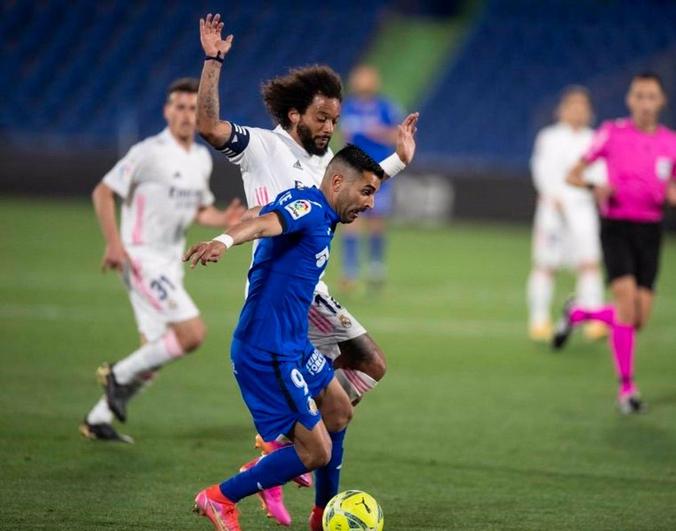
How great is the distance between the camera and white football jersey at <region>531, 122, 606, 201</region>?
12477mm

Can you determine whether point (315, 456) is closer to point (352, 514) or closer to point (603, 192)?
point (352, 514)

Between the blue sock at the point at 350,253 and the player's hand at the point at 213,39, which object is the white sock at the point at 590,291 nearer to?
the blue sock at the point at 350,253

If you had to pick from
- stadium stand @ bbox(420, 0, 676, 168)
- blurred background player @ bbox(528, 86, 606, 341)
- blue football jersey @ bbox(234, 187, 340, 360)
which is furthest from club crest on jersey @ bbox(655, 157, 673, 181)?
stadium stand @ bbox(420, 0, 676, 168)

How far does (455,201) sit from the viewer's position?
24.6 metres

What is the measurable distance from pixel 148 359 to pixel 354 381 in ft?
6.51

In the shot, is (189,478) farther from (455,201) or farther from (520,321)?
(455,201)

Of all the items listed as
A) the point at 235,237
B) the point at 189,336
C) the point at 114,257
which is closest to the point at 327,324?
the point at 235,237

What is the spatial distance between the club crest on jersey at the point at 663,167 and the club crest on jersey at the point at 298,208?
4657 millimetres

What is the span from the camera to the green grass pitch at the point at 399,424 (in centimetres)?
618

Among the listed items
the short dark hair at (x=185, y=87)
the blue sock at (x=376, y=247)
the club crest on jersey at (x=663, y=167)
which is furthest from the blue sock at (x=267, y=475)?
the blue sock at (x=376, y=247)

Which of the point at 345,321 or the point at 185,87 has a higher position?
the point at 185,87

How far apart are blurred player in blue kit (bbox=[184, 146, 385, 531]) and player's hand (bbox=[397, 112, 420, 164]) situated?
2.90 feet

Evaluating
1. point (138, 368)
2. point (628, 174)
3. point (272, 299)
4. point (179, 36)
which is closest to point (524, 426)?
point (628, 174)

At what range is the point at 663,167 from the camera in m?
9.09
